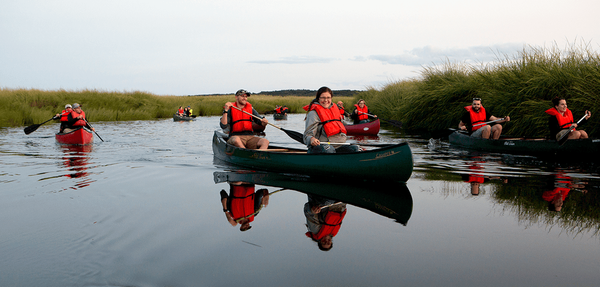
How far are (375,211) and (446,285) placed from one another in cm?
214

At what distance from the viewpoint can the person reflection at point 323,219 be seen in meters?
4.08

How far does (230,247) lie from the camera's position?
151 inches

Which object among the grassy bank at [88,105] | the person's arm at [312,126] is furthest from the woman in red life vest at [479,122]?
the grassy bank at [88,105]

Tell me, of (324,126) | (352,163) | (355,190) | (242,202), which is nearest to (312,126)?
(324,126)

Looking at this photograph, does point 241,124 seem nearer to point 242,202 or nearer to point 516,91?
point 242,202

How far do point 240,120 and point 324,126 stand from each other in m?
2.58

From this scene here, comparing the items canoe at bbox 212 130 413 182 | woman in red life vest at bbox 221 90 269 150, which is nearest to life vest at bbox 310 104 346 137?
canoe at bbox 212 130 413 182

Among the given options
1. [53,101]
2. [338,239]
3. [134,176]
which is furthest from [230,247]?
[53,101]

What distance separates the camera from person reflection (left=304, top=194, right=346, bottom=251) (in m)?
4.08

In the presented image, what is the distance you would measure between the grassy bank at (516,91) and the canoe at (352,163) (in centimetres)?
678

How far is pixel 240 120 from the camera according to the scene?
9055 mm

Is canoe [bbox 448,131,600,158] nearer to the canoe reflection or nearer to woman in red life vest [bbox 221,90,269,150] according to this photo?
woman in red life vest [bbox 221,90,269,150]

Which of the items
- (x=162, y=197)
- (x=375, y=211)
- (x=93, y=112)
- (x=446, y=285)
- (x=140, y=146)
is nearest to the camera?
(x=446, y=285)

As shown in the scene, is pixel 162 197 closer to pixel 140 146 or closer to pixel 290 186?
pixel 290 186
